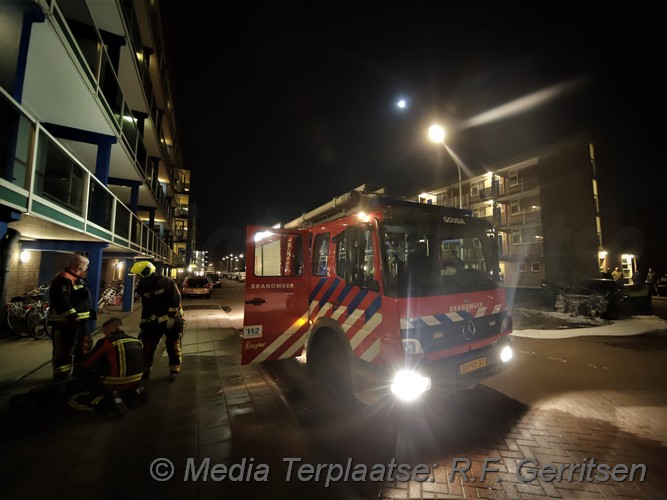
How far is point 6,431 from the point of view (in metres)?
3.26

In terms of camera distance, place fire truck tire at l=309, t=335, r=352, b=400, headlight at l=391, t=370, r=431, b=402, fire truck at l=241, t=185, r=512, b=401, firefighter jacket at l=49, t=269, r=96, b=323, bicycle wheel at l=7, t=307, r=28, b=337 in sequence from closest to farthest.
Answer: headlight at l=391, t=370, r=431, b=402
fire truck at l=241, t=185, r=512, b=401
fire truck tire at l=309, t=335, r=352, b=400
firefighter jacket at l=49, t=269, r=96, b=323
bicycle wheel at l=7, t=307, r=28, b=337

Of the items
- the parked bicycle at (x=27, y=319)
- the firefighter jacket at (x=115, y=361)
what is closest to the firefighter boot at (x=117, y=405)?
the firefighter jacket at (x=115, y=361)

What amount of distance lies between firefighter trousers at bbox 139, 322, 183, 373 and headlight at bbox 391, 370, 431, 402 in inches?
152

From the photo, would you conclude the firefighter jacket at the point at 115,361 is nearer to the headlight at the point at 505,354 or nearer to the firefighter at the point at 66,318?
the firefighter at the point at 66,318

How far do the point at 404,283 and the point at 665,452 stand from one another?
125 inches

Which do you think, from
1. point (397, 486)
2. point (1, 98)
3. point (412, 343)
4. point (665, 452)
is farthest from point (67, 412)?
point (665, 452)

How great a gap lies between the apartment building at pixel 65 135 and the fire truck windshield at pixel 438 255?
4142 millimetres

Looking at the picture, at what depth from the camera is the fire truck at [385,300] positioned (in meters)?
3.19

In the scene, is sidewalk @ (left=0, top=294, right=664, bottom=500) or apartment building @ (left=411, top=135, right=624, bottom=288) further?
apartment building @ (left=411, top=135, right=624, bottom=288)

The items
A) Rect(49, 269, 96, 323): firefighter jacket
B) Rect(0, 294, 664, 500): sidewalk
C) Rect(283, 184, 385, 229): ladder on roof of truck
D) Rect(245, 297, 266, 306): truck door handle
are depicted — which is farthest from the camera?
Rect(245, 297, 266, 306): truck door handle

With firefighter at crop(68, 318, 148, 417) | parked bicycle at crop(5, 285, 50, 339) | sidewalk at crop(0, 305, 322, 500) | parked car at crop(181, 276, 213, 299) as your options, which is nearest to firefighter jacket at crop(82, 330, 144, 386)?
firefighter at crop(68, 318, 148, 417)

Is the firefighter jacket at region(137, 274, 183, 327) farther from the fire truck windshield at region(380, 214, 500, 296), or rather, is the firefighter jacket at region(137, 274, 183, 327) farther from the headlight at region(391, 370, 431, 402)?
the headlight at region(391, 370, 431, 402)

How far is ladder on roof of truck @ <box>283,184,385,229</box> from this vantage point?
407cm

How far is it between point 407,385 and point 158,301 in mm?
4219
